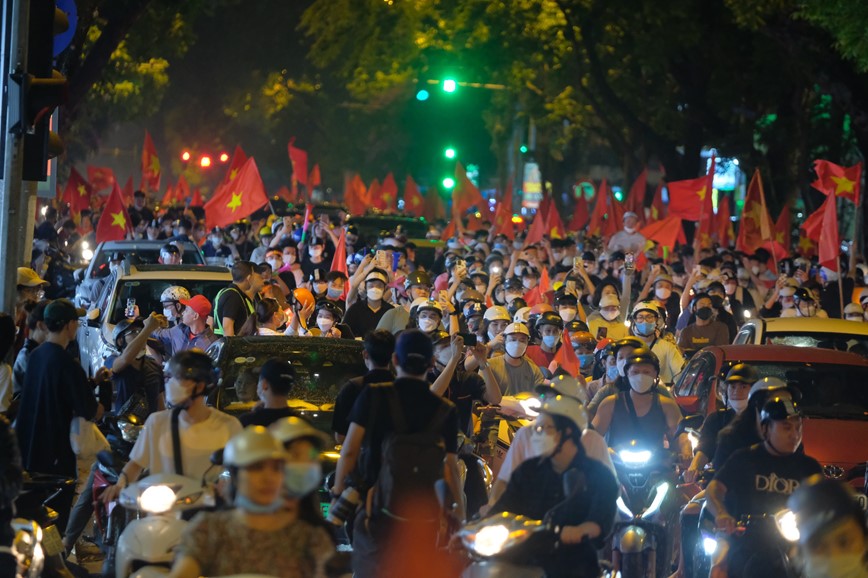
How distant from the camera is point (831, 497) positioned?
580 centimetres

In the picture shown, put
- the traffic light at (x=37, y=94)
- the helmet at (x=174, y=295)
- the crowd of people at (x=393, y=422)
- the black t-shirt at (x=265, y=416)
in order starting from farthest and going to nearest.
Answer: the helmet at (x=174, y=295) < the traffic light at (x=37, y=94) < the black t-shirt at (x=265, y=416) < the crowd of people at (x=393, y=422)

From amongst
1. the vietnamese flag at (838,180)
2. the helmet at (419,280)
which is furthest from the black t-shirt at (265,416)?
the vietnamese flag at (838,180)

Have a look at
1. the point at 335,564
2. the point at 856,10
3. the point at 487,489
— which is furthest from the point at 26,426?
the point at 856,10

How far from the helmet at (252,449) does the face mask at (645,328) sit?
8.70 m

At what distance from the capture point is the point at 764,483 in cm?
787

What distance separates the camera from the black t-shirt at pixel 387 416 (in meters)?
7.80

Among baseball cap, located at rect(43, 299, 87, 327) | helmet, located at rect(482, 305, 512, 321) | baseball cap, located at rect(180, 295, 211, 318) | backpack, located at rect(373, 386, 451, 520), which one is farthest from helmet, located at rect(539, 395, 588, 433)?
helmet, located at rect(482, 305, 512, 321)

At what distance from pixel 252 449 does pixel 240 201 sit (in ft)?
59.9

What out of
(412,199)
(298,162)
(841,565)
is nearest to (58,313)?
(841,565)

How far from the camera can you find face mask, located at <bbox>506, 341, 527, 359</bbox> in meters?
12.3

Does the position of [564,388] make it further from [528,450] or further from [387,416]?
[387,416]

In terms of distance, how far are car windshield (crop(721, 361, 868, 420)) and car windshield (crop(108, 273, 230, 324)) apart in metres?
6.50

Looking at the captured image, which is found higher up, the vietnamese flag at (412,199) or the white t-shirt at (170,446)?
the vietnamese flag at (412,199)

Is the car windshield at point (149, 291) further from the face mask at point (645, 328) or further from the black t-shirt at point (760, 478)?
the black t-shirt at point (760, 478)
